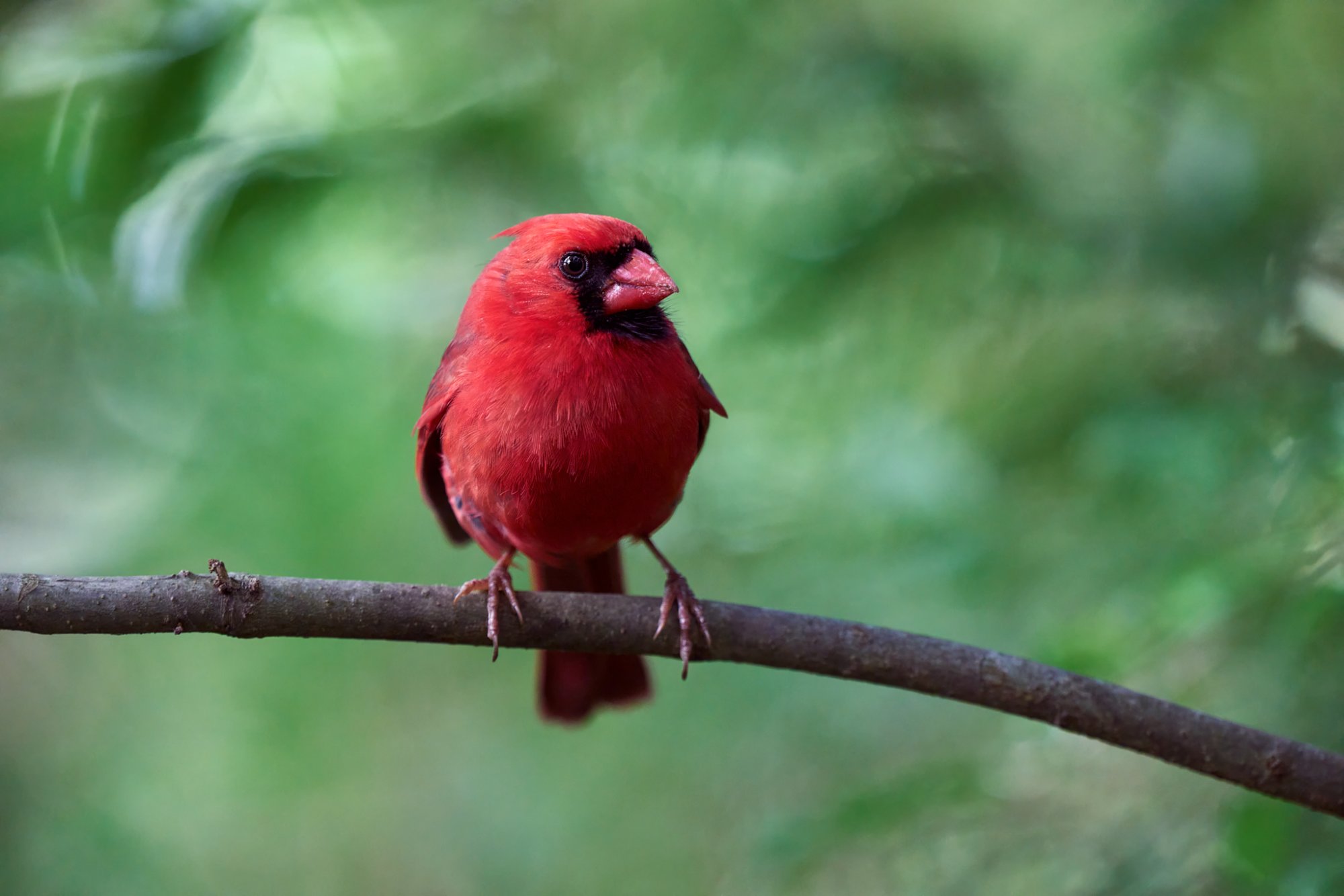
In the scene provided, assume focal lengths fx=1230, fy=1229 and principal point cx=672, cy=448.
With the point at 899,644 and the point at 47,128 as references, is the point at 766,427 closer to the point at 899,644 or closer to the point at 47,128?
the point at 899,644

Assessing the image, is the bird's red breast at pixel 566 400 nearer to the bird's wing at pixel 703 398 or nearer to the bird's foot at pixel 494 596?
the bird's wing at pixel 703 398

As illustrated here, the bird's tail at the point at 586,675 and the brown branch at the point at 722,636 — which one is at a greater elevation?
the brown branch at the point at 722,636

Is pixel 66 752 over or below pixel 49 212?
below

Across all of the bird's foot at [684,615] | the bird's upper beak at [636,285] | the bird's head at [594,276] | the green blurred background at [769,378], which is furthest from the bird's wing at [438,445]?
the green blurred background at [769,378]

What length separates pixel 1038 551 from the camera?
3.52 m

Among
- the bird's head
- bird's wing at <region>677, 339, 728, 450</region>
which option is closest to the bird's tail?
bird's wing at <region>677, 339, 728, 450</region>

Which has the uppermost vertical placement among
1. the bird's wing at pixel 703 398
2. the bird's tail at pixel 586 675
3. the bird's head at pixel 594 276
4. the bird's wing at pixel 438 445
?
the bird's head at pixel 594 276

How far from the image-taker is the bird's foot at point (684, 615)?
2.66 meters

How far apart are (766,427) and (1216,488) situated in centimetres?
186

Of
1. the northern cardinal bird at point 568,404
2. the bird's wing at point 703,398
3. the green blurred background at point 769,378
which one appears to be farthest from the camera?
the green blurred background at point 769,378

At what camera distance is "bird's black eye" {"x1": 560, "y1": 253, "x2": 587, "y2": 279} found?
9.21ft

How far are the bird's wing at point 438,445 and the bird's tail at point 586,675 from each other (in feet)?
0.93

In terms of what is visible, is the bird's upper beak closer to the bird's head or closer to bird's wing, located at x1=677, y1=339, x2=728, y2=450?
the bird's head

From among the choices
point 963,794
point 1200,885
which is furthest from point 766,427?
point 1200,885
